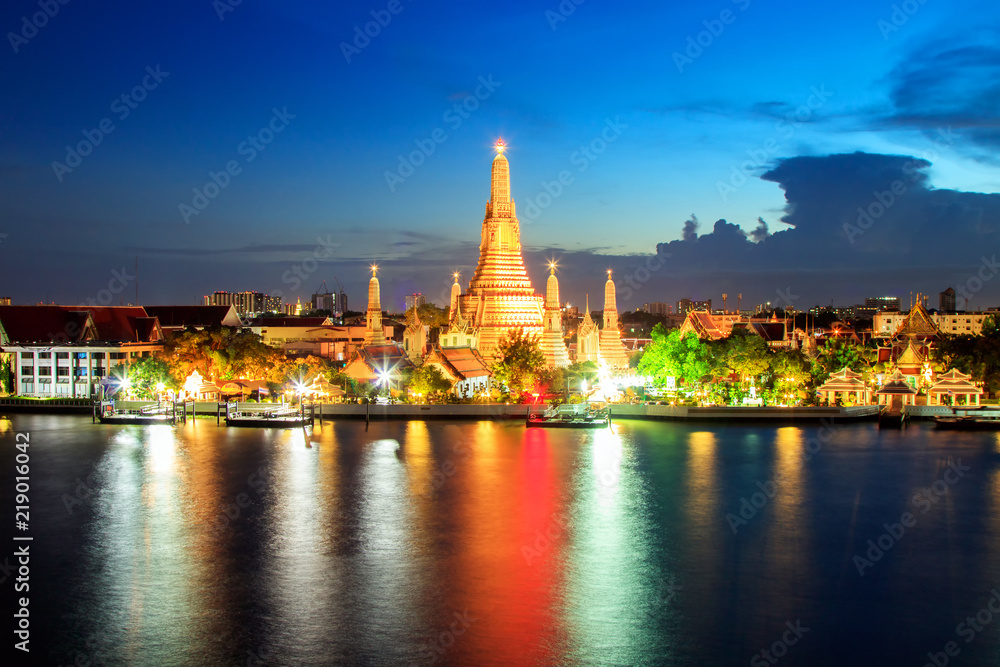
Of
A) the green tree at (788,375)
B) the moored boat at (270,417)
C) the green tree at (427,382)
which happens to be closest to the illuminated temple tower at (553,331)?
the green tree at (427,382)

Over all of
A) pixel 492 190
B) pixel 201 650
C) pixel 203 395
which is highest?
pixel 492 190

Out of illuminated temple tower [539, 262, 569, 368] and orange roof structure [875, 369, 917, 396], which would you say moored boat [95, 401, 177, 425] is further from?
orange roof structure [875, 369, 917, 396]

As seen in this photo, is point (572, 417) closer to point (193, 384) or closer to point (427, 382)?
point (427, 382)

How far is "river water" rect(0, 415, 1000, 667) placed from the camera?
15547 mm

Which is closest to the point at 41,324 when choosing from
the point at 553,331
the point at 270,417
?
the point at 270,417

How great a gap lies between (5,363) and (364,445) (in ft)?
99.5

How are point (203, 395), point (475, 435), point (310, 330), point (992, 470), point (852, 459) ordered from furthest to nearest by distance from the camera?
1. point (310, 330)
2. point (203, 395)
3. point (475, 435)
4. point (852, 459)
5. point (992, 470)

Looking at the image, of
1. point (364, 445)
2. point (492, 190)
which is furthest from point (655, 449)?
point (492, 190)

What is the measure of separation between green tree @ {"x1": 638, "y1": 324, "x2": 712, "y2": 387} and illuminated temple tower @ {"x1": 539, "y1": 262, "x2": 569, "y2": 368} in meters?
9.01

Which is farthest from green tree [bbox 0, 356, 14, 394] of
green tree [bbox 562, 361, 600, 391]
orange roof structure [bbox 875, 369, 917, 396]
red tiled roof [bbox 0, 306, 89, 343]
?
orange roof structure [bbox 875, 369, 917, 396]

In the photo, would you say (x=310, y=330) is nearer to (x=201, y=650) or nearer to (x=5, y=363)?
(x=5, y=363)

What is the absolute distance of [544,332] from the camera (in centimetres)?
5981

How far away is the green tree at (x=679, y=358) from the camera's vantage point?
49.4 meters

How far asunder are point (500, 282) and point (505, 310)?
8.11ft
